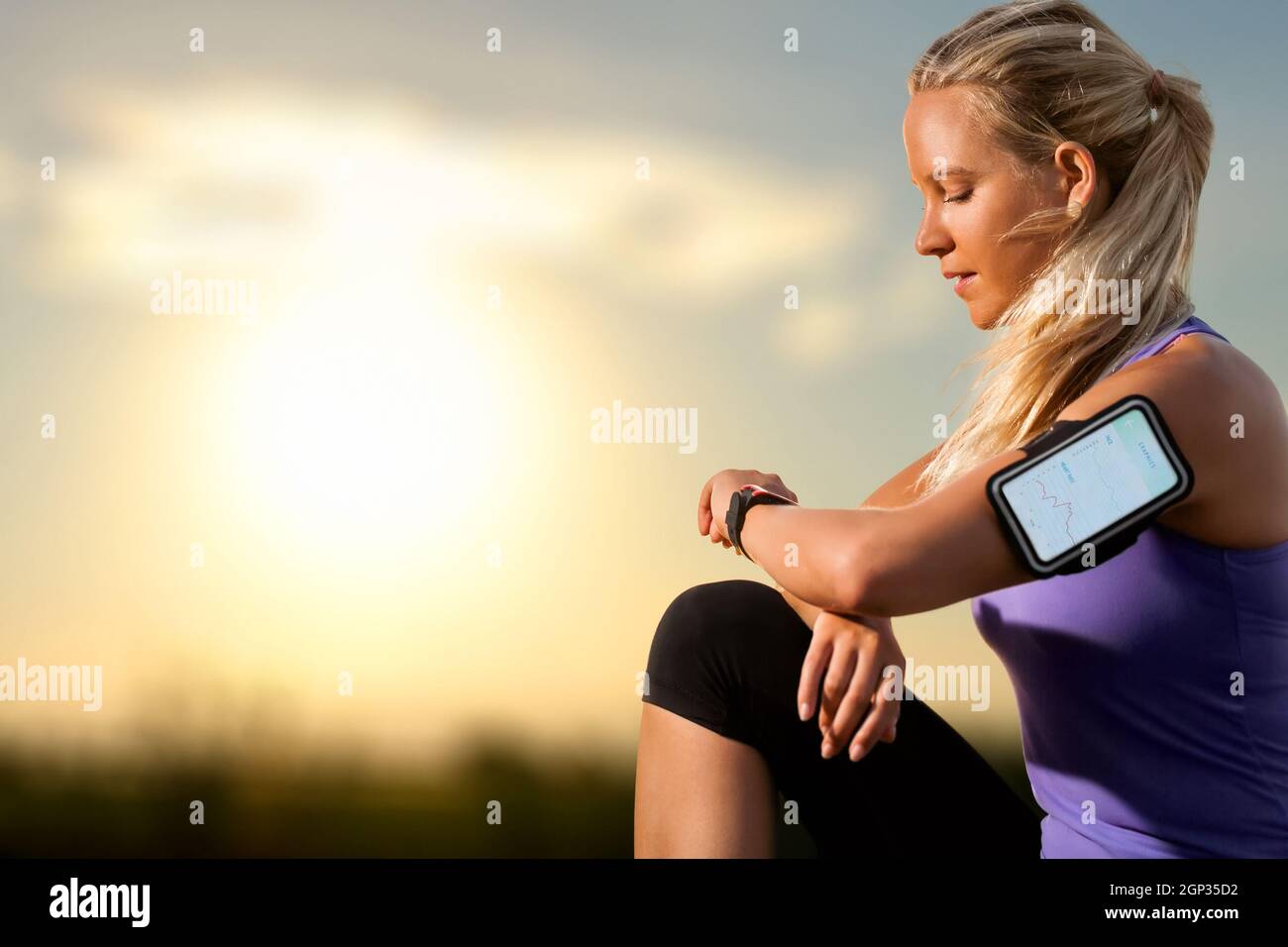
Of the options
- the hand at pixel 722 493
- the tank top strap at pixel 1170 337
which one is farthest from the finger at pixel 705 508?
the tank top strap at pixel 1170 337

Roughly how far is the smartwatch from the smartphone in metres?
0.30

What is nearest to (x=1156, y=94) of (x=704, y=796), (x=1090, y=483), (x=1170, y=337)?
(x=1170, y=337)

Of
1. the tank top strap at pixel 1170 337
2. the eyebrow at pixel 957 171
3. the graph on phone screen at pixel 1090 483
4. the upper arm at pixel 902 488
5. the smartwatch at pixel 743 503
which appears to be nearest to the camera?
the graph on phone screen at pixel 1090 483

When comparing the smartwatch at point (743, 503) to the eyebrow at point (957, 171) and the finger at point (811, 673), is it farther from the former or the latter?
the eyebrow at point (957, 171)

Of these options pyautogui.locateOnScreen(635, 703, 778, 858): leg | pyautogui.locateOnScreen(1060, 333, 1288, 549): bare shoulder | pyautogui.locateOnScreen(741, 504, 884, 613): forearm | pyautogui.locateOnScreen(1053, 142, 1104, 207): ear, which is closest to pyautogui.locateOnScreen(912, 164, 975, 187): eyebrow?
pyautogui.locateOnScreen(1053, 142, 1104, 207): ear

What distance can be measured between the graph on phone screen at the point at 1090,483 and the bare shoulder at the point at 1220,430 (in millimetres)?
44

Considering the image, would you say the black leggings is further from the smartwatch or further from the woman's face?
the woman's face

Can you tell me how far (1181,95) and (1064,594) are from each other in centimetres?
69

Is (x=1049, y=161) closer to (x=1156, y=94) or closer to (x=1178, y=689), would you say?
(x=1156, y=94)

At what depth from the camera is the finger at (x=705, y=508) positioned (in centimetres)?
139

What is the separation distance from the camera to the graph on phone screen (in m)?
1.02
